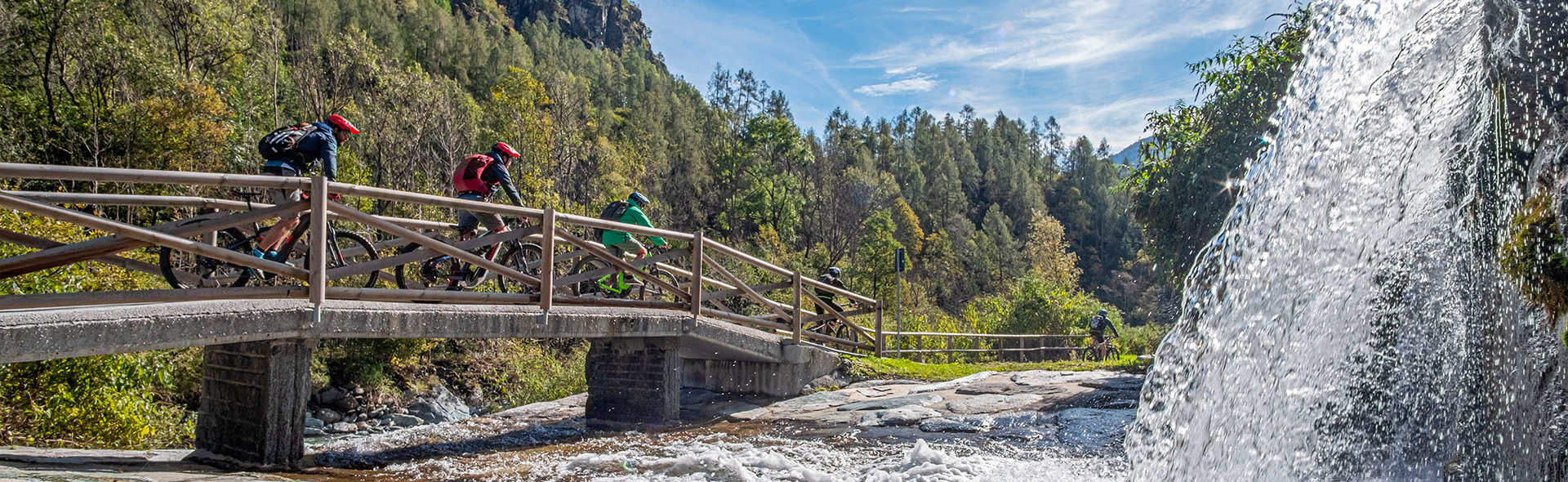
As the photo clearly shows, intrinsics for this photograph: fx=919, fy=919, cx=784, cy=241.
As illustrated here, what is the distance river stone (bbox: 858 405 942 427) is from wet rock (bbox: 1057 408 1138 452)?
4.30 feet

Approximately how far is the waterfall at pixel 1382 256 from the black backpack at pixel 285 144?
6461mm

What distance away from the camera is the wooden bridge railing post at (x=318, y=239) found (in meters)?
5.93

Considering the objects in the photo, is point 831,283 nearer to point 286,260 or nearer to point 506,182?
point 506,182

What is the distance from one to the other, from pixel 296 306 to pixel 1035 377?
908 cm

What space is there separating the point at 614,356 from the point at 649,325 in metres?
0.97

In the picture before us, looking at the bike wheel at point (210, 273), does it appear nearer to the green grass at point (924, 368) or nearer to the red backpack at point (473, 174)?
the red backpack at point (473, 174)

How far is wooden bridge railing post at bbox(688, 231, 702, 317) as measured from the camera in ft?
31.0

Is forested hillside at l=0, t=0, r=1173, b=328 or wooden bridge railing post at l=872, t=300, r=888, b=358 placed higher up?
forested hillside at l=0, t=0, r=1173, b=328

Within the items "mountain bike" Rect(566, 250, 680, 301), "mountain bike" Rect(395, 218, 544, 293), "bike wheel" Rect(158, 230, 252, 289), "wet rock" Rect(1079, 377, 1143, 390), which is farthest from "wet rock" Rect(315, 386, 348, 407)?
"wet rock" Rect(1079, 377, 1143, 390)

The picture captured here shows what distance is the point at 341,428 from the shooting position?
17047mm

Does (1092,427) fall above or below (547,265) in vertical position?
below

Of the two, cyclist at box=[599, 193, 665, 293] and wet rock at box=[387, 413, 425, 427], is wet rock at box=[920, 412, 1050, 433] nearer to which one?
cyclist at box=[599, 193, 665, 293]

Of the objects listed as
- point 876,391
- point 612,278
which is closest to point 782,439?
point 876,391

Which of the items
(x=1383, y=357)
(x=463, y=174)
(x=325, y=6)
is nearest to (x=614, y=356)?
(x=463, y=174)
